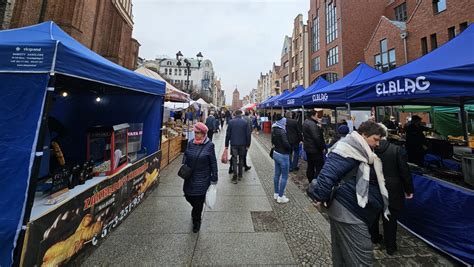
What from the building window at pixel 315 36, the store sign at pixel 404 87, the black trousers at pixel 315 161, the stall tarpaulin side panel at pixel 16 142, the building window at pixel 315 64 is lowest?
the black trousers at pixel 315 161

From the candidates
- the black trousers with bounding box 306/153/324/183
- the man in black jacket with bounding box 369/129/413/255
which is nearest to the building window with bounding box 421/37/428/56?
the black trousers with bounding box 306/153/324/183

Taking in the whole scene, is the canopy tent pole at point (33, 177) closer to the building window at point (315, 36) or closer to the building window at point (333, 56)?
the building window at point (333, 56)

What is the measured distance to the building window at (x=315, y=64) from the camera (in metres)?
31.7

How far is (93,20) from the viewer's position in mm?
12578

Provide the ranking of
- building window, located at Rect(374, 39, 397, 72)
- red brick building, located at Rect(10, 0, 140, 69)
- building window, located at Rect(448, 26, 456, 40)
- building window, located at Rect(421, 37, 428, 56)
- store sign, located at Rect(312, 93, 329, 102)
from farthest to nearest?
building window, located at Rect(374, 39, 397, 72) < building window, located at Rect(421, 37, 428, 56) < building window, located at Rect(448, 26, 456, 40) < red brick building, located at Rect(10, 0, 140, 69) < store sign, located at Rect(312, 93, 329, 102)

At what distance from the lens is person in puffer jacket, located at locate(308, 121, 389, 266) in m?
1.76

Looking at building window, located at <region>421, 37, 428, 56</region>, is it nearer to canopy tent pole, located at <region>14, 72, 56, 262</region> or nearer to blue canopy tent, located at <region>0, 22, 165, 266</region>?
blue canopy tent, located at <region>0, 22, 165, 266</region>

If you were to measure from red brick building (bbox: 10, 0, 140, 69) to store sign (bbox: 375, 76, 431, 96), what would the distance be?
517 inches

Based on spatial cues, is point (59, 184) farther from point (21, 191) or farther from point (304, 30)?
point (304, 30)

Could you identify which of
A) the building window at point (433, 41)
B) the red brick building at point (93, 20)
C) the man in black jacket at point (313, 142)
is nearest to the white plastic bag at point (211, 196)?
the man in black jacket at point (313, 142)

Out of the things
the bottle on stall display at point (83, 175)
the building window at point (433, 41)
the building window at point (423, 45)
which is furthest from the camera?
the building window at point (423, 45)

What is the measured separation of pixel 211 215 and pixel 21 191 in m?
2.81

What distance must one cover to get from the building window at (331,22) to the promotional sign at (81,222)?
32.5 meters

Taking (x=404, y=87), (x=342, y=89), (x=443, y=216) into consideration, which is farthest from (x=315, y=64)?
(x=443, y=216)
